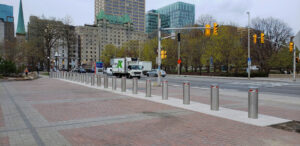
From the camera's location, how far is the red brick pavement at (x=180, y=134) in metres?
4.95

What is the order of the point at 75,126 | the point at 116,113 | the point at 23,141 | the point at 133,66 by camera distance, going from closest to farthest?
the point at 23,141 < the point at 75,126 < the point at 116,113 < the point at 133,66

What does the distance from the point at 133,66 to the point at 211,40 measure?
19483mm

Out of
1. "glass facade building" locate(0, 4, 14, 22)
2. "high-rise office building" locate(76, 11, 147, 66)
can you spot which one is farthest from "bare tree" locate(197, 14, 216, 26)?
"glass facade building" locate(0, 4, 14, 22)

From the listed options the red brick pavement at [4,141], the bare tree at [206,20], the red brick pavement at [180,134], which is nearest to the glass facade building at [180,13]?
the bare tree at [206,20]

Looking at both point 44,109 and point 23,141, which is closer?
point 23,141

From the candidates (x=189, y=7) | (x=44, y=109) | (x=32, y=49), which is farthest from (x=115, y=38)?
(x=44, y=109)

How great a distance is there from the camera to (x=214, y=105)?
8570mm

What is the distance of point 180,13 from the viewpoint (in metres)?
148

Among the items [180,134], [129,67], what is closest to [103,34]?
[129,67]

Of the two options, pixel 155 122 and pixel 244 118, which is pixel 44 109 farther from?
pixel 244 118

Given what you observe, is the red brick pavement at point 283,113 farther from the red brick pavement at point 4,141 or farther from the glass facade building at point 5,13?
the glass facade building at point 5,13

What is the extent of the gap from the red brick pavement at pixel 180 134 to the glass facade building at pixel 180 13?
14498 centimetres

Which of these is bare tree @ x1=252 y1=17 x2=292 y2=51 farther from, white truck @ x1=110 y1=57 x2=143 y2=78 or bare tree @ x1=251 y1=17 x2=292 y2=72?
white truck @ x1=110 y1=57 x2=143 y2=78

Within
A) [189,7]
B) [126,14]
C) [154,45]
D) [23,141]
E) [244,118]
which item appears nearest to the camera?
[23,141]
